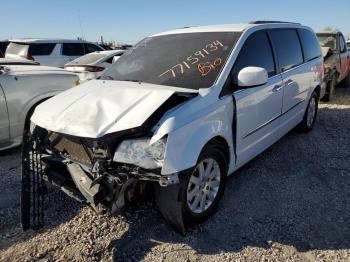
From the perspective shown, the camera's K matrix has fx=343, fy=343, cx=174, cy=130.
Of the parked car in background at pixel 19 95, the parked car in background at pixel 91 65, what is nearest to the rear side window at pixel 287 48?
the parked car in background at pixel 19 95

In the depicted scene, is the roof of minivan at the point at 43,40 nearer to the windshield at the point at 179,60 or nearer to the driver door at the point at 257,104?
the windshield at the point at 179,60

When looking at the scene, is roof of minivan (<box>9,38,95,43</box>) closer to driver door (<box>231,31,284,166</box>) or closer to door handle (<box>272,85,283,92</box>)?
driver door (<box>231,31,284,166</box>)

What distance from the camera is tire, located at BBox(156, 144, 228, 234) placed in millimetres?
2812

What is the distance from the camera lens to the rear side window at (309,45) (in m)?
5.32

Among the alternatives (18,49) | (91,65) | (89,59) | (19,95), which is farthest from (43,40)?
(19,95)

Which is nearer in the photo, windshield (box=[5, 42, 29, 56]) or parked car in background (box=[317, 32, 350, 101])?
parked car in background (box=[317, 32, 350, 101])

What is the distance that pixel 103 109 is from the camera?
2.92 m

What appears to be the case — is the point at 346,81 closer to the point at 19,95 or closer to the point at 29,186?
the point at 19,95

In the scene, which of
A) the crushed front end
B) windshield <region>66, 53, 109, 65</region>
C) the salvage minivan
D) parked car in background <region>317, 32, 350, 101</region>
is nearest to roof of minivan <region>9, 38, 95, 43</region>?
windshield <region>66, 53, 109, 65</region>

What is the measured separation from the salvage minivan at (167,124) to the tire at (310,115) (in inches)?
56.7

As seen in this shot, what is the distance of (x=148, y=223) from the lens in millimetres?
3250

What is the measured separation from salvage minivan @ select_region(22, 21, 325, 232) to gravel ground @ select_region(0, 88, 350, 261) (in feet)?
0.64

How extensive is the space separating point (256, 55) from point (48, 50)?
885 cm

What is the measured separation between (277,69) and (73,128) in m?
2.63
